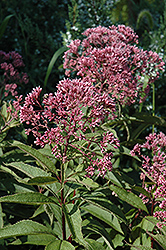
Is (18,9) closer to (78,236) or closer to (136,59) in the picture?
(136,59)

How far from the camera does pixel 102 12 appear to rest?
337 centimetres

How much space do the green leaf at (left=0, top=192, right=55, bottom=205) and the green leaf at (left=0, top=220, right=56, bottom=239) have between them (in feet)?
0.56

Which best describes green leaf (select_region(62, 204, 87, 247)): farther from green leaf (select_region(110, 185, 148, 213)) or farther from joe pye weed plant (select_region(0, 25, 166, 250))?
green leaf (select_region(110, 185, 148, 213))

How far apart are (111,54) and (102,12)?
1686 millimetres

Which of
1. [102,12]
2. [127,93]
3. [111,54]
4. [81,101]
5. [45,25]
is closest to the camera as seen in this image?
[81,101]

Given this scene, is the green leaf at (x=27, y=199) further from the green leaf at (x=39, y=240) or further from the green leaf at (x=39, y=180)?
the green leaf at (x=39, y=240)

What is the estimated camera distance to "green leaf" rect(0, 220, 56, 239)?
140 cm

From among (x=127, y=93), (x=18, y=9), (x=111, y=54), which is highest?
(x=18, y=9)

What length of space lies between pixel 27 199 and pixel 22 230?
19cm

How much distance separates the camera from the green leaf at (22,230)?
4.61 feet

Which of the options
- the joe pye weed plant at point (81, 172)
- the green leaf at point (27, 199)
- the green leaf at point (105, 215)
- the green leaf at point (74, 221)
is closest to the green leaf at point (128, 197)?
the joe pye weed plant at point (81, 172)

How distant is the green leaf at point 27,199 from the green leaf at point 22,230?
171 mm

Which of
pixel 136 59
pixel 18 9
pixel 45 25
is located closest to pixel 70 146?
pixel 136 59

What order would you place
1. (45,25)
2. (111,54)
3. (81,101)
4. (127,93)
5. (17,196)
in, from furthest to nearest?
1. (45,25)
2. (127,93)
3. (111,54)
4. (81,101)
5. (17,196)
